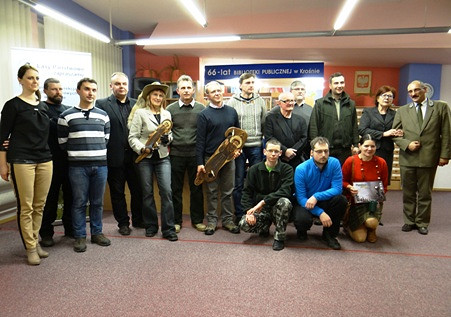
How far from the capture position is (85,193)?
113 inches

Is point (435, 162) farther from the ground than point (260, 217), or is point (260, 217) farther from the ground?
point (435, 162)

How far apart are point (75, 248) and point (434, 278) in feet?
9.40

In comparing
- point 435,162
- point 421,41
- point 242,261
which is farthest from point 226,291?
point 421,41

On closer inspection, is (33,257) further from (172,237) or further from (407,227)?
(407,227)

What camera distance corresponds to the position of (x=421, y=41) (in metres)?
5.46

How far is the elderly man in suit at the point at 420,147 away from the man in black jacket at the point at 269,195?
134 cm

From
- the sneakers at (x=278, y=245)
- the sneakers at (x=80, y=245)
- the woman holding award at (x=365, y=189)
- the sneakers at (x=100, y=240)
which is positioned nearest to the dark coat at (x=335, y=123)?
the woman holding award at (x=365, y=189)

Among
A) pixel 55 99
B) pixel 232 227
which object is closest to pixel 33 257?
pixel 55 99

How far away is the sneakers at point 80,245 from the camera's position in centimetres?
288

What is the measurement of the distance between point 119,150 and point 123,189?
1.40ft

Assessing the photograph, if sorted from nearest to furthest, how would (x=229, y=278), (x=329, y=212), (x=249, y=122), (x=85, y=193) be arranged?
(x=229, y=278)
(x=85, y=193)
(x=329, y=212)
(x=249, y=122)

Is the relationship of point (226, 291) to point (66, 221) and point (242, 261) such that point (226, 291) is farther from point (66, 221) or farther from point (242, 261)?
point (66, 221)

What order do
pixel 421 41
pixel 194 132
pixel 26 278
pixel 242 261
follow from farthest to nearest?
pixel 421 41
pixel 194 132
pixel 242 261
pixel 26 278

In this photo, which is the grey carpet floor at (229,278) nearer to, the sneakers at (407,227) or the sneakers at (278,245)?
the sneakers at (278,245)
